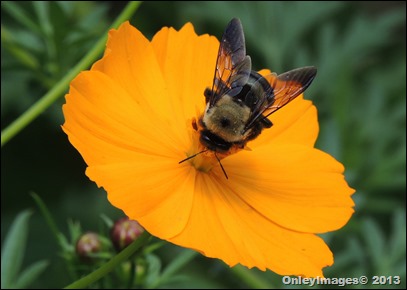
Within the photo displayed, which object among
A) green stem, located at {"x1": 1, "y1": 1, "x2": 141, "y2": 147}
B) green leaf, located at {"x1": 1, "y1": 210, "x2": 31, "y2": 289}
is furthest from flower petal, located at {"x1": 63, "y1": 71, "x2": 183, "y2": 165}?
green leaf, located at {"x1": 1, "y1": 210, "x2": 31, "y2": 289}

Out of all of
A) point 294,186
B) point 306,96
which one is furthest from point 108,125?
point 306,96

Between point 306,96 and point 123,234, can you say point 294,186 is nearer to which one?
point 123,234

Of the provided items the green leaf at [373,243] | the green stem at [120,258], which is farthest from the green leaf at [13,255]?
the green leaf at [373,243]

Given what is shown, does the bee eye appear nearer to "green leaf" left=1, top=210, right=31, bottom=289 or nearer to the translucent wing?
the translucent wing

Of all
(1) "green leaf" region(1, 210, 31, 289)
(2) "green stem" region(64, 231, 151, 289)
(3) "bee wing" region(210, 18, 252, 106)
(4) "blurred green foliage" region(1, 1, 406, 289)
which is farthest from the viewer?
(4) "blurred green foliage" region(1, 1, 406, 289)

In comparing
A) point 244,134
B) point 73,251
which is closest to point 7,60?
point 73,251

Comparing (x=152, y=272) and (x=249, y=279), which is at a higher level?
(x=152, y=272)

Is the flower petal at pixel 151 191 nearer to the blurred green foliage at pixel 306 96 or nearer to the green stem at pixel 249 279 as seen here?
the green stem at pixel 249 279
